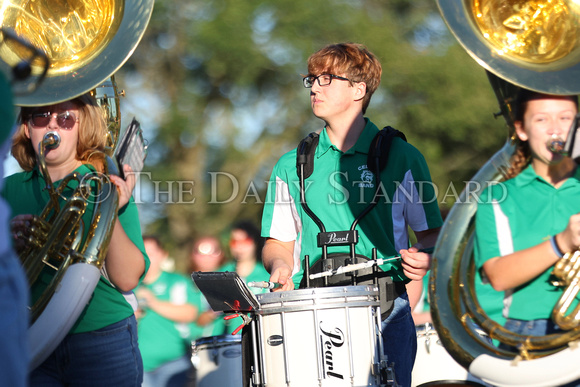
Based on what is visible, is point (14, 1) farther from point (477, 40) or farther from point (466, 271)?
point (466, 271)

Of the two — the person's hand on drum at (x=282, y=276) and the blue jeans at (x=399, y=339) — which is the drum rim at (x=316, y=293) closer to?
the person's hand on drum at (x=282, y=276)

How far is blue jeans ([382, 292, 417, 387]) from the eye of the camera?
12.1 feet

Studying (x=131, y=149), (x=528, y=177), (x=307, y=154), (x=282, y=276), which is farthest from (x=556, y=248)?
(x=131, y=149)

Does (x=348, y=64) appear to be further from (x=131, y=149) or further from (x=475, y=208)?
(x=475, y=208)

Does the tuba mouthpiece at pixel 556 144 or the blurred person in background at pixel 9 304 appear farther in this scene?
the tuba mouthpiece at pixel 556 144

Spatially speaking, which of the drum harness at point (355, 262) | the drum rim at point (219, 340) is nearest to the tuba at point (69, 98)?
the drum harness at point (355, 262)

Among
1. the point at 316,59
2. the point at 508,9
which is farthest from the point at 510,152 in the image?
the point at 316,59

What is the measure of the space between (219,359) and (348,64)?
2.12 metres

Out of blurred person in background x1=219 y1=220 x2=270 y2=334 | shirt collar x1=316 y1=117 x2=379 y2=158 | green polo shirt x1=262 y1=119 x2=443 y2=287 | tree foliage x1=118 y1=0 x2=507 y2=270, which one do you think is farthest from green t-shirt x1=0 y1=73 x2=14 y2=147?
tree foliage x1=118 y1=0 x2=507 y2=270

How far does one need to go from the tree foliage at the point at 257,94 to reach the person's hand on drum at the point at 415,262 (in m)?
9.03

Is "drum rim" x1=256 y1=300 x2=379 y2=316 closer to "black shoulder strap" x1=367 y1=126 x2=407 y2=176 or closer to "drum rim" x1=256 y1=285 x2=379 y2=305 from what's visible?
"drum rim" x1=256 y1=285 x2=379 y2=305

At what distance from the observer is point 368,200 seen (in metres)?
3.82

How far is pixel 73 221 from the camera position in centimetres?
326

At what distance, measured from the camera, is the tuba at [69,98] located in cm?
298
